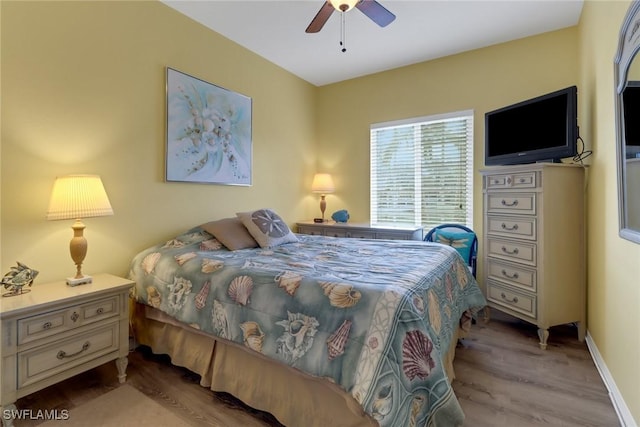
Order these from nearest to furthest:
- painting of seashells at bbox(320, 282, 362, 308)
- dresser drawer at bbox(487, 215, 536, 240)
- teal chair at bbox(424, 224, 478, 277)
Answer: painting of seashells at bbox(320, 282, 362, 308) < dresser drawer at bbox(487, 215, 536, 240) < teal chair at bbox(424, 224, 478, 277)

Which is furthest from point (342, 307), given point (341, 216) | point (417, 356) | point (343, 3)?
point (341, 216)

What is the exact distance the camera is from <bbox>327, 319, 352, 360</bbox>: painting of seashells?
129cm

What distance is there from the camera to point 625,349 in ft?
5.27

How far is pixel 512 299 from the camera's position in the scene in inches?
103

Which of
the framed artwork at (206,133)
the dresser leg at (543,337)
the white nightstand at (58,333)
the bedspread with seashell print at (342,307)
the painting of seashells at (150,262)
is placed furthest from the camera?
the framed artwork at (206,133)

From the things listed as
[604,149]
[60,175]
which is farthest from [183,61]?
[604,149]

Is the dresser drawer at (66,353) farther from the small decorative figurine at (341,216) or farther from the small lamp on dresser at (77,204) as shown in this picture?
the small decorative figurine at (341,216)

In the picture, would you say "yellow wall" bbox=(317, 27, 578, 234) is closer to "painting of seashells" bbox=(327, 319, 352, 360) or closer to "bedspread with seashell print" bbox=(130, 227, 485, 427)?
"bedspread with seashell print" bbox=(130, 227, 485, 427)

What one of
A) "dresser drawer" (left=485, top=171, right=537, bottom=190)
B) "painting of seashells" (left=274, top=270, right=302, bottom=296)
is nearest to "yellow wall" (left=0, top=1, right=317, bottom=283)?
"painting of seashells" (left=274, top=270, right=302, bottom=296)

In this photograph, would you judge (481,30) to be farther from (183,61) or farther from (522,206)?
(183,61)

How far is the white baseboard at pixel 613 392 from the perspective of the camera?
151 centimetres

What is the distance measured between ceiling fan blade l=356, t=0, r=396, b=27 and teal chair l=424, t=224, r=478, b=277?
6.75ft

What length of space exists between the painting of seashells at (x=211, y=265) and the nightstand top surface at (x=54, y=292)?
1.56 feet

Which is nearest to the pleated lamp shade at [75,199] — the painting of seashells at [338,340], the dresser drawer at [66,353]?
the dresser drawer at [66,353]
